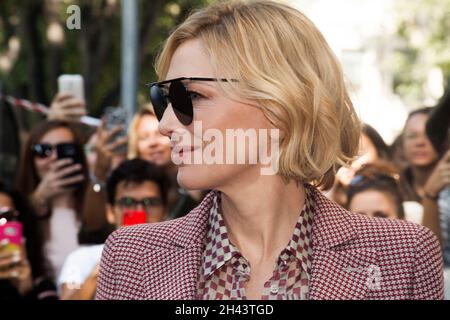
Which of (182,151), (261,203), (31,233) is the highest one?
(182,151)

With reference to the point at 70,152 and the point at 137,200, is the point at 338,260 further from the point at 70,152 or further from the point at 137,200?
the point at 70,152

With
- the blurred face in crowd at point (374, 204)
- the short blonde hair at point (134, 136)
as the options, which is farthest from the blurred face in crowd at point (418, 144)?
the short blonde hair at point (134, 136)

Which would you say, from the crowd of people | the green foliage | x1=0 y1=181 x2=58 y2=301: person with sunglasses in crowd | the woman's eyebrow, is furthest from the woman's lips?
the green foliage

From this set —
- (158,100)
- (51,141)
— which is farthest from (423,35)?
(158,100)

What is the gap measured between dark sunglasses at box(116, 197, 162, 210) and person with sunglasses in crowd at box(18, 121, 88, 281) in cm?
33

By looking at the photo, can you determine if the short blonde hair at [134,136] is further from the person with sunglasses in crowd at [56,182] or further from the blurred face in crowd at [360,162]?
the blurred face in crowd at [360,162]

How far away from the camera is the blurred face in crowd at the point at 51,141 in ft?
16.4

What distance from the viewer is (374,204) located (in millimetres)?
4176

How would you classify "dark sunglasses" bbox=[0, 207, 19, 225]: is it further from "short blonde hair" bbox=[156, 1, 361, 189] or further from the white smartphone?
"short blonde hair" bbox=[156, 1, 361, 189]

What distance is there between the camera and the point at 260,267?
221 cm

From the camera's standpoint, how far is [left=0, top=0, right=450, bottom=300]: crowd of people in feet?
12.9

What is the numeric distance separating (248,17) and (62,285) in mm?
1771

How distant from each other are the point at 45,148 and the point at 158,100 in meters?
2.84

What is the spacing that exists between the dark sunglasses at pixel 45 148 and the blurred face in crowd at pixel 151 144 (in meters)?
0.41
